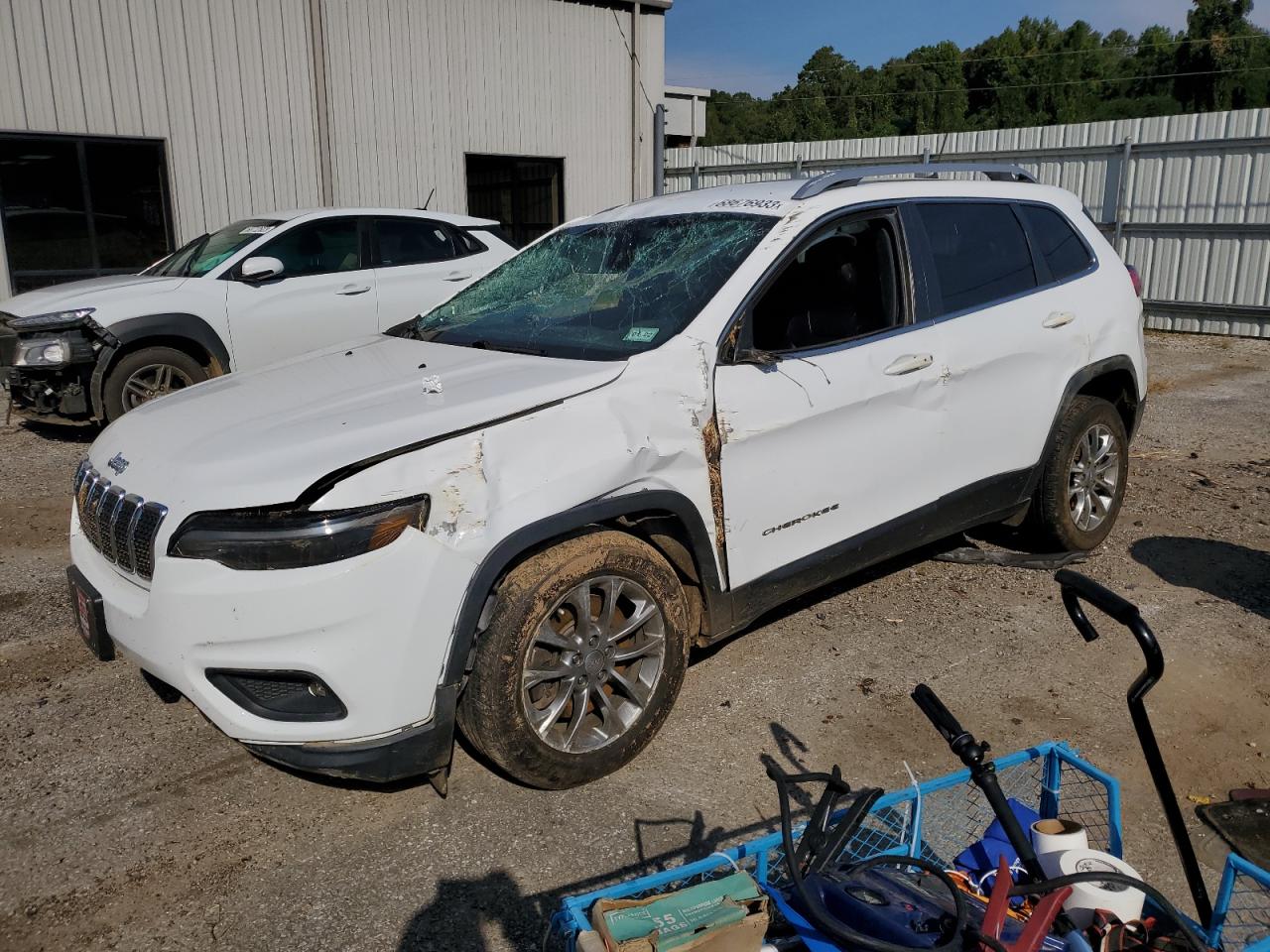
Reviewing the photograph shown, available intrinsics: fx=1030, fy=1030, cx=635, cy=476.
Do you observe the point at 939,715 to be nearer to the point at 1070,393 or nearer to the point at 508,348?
the point at 508,348

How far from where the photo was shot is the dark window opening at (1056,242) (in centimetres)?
475

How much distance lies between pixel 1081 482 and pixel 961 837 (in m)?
2.82

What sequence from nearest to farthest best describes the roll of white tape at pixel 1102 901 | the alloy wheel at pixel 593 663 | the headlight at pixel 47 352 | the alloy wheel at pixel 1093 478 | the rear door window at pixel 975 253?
the roll of white tape at pixel 1102 901, the alloy wheel at pixel 593 663, the rear door window at pixel 975 253, the alloy wheel at pixel 1093 478, the headlight at pixel 47 352

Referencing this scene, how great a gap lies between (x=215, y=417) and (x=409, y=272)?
566cm

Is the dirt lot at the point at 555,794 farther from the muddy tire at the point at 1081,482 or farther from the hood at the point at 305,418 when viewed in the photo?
the hood at the point at 305,418

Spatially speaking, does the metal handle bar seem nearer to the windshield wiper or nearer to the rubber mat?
the rubber mat

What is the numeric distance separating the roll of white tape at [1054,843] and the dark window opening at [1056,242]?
319cm

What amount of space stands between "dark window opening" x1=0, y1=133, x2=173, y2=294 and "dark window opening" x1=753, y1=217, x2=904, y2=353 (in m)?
9.99

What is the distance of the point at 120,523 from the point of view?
299 centimetres

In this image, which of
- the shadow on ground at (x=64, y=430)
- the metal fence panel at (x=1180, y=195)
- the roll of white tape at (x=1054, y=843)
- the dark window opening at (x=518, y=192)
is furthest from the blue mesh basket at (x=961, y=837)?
the dark window opening at (x=518, y=192)

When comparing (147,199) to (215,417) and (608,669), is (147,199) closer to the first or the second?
(215,417)

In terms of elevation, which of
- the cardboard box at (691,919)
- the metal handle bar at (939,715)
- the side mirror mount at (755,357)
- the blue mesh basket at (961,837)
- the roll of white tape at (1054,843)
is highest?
the side mirror mount at (755,357)

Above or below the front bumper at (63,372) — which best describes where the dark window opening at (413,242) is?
above

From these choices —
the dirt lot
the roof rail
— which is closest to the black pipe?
the dirt lot
